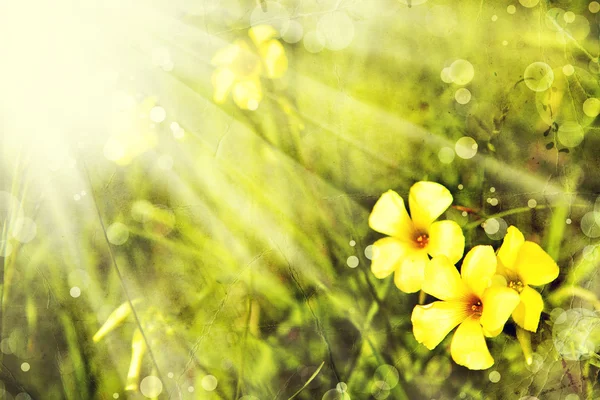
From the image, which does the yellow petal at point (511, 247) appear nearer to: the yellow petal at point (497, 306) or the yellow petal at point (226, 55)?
the yellow petal at point (497, 306)

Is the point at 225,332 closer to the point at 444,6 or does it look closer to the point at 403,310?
the point at 403,310

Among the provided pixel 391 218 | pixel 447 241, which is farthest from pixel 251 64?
pixel 447 241

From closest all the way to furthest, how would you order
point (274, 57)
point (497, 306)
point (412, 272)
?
point (497, 306), point (412, 272), point (274, 57)

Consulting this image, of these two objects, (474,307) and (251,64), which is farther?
(251,64)

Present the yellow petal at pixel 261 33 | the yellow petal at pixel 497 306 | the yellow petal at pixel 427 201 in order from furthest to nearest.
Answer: the yellow petal at pixel 261 33
the yellow petal at pixel 427 201
the yellow petal at pixel 497 306

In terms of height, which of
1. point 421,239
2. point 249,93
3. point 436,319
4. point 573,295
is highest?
point 249,93

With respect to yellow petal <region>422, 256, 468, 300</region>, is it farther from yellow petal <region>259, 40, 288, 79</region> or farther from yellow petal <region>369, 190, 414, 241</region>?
yellow petal <region>259, 40, 288, 79</region>

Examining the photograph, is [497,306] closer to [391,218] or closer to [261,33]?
[391,218]

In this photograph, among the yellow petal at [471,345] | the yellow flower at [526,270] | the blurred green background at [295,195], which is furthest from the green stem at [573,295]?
the yellow petal at [471,345]
